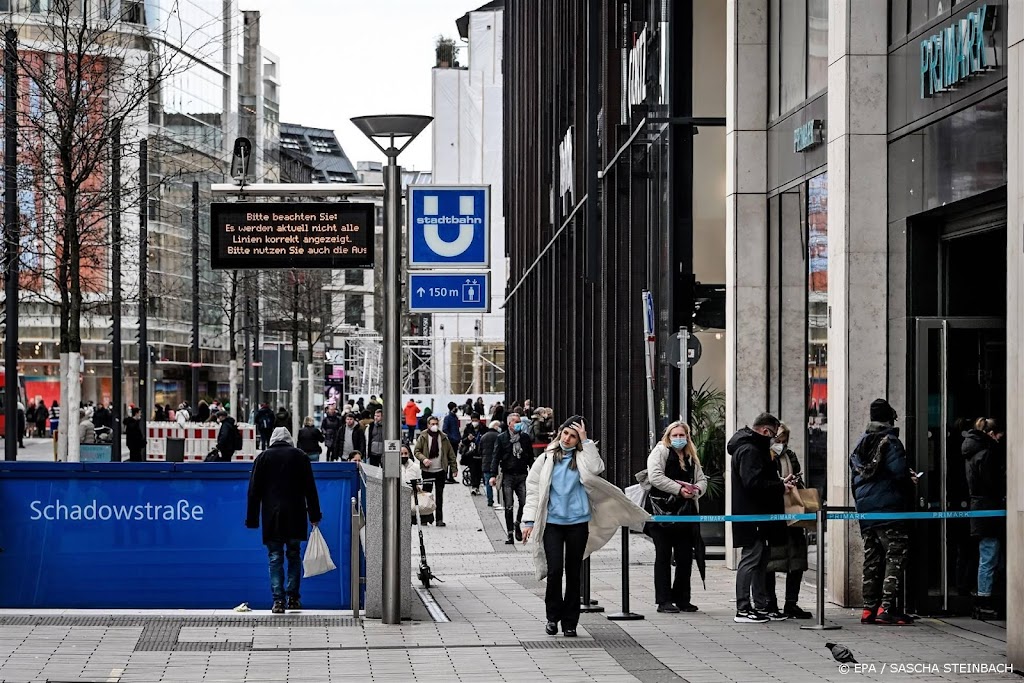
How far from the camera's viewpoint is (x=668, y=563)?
13945 millimetres

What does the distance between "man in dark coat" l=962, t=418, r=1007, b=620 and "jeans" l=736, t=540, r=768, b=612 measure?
5.41ft

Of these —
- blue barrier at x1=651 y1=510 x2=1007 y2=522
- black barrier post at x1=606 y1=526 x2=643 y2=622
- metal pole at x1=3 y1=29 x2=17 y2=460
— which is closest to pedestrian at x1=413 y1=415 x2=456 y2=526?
metal pole at x1=3 y1=29 x2=17 y2=460

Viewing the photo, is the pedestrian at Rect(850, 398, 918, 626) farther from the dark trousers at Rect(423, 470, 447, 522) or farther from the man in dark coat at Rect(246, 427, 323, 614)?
the dark trousers at Rect(423, 470, 447, 522)

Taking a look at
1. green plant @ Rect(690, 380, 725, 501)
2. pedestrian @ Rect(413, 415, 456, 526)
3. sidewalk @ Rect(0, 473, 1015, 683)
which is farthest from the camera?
pedestrian @ Rect(413, 415, 456, 526)

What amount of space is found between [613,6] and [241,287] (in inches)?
1196

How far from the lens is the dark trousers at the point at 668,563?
13875 mm

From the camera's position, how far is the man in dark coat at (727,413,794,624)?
12969 mm

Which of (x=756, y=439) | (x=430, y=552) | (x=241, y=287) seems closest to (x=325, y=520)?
(x=756, y=439)

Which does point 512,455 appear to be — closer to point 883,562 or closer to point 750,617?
point 750,617

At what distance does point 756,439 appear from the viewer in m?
13.0

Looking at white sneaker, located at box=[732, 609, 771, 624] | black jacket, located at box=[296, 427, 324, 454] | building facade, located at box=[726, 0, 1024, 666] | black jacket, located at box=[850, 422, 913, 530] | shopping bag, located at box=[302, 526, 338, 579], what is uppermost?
building facade, located at box=[726, 0, 1024, 666]

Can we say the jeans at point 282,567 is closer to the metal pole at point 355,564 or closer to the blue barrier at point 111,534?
the metal pole at point 355,564

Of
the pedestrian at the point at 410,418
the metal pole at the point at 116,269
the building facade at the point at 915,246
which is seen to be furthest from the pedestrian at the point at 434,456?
the pedestrian at the point at 410,418

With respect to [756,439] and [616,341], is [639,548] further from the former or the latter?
[756,439]
